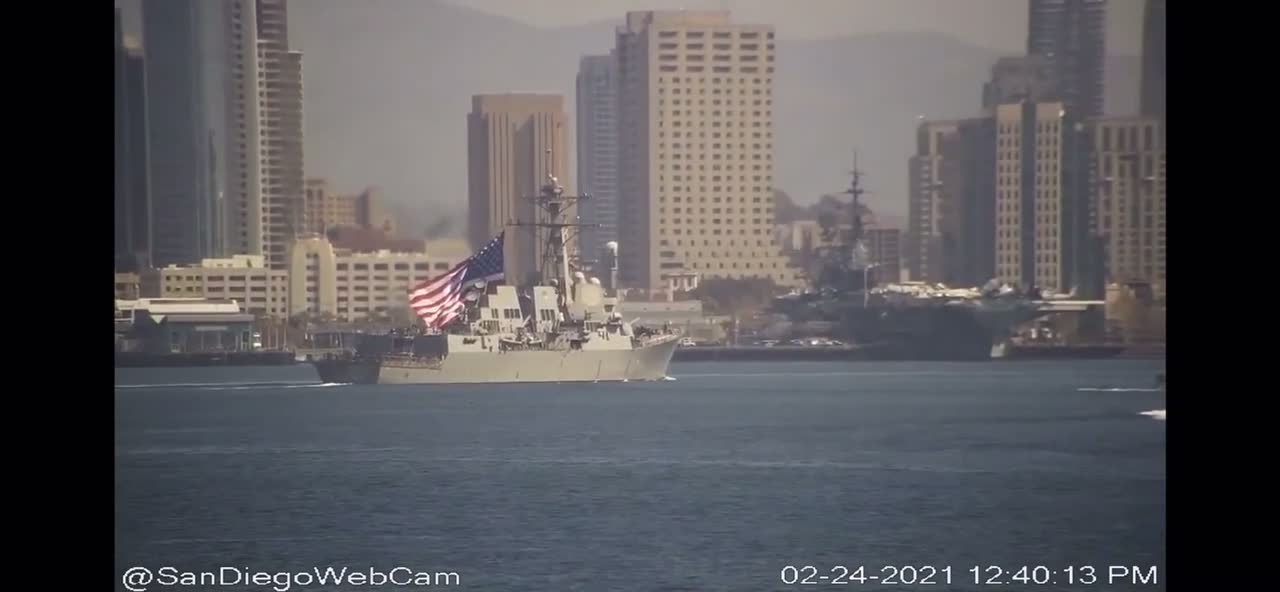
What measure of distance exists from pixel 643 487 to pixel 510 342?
70.0ft

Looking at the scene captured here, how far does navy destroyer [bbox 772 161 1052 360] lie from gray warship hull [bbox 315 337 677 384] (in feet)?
64.4

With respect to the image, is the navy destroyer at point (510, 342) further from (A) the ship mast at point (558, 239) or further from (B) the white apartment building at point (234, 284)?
(B) the white apartment building at point (234, 284)

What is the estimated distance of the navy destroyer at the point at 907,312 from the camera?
6300 cm

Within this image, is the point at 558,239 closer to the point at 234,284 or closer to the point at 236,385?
the point at 236,385

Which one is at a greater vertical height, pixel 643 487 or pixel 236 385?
pixel 643 487

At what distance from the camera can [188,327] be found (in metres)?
61.1

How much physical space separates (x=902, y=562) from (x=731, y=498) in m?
5.20

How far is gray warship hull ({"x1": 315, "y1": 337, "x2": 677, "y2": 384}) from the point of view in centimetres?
4256

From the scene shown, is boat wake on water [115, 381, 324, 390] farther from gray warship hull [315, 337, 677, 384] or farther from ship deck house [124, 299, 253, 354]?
ship deck house [124, 299, 253, 354]

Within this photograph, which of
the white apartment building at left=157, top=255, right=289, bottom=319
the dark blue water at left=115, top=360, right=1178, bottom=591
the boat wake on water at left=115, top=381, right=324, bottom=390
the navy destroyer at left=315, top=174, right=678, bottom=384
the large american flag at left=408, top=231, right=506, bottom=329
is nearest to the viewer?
the dark blue water at left=115, top=360, right=1178, bottom=591

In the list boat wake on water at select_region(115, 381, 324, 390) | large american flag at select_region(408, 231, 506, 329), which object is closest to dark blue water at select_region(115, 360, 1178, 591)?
large american flag at select_region(408, 231, 506, 329)

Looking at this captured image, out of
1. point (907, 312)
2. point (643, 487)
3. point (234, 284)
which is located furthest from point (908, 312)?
point (643, 487)

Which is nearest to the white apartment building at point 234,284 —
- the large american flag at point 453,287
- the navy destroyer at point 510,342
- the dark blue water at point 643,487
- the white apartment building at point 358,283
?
the white apartment building at point 358,283
